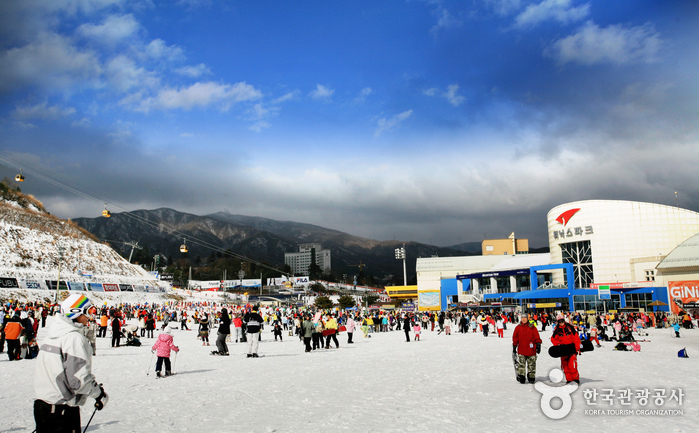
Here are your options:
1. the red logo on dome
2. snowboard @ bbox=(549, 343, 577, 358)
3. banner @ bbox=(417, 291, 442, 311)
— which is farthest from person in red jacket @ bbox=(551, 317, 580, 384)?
banner @ bbox=(417, 291, 442, 311)

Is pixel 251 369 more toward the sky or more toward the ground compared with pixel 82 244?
more toward the ground

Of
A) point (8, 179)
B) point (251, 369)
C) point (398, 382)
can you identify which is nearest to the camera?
point (398, 382)

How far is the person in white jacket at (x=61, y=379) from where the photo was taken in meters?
3.77

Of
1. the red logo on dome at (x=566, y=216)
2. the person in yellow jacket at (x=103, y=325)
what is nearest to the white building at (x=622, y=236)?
the red logo on dome at (x=566, y=216)

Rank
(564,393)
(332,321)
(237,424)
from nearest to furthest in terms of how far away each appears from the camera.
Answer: (237,424)
(564,393)
(332,321)

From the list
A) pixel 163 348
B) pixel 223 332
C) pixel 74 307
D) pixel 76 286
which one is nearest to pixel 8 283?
pixel 76 286

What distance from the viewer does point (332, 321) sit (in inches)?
808

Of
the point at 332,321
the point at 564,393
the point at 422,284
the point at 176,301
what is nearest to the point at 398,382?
the point at 564,393

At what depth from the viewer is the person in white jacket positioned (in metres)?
3.77

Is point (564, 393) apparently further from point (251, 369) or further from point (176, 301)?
point (176, 301)

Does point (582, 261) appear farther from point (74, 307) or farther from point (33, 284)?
point (74, 307)

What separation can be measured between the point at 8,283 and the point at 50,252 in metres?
20.4

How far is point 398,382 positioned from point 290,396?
265cm

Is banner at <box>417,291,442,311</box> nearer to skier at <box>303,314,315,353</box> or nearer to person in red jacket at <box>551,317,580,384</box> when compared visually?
skier at <box>303,314,315,353</box>
